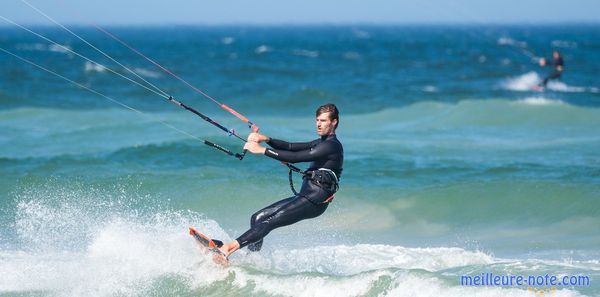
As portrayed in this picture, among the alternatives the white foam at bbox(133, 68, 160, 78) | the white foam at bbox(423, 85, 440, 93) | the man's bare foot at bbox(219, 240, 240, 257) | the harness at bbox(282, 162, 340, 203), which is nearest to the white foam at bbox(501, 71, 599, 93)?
the white foam at bbox(423, 85, 440, 93)

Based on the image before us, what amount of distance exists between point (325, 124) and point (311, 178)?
20.7 inches

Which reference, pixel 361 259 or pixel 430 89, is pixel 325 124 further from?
pixel 430 89

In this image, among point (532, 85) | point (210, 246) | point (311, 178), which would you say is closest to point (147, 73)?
point (532, 85)

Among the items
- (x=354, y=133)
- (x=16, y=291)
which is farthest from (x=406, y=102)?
(x=16, y=291)

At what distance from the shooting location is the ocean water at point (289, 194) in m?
7.93

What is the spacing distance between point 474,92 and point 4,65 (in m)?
24.6

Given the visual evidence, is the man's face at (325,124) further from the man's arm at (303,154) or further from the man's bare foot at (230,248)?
the man's bare foot at (230,248)

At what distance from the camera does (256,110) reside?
27234 mm

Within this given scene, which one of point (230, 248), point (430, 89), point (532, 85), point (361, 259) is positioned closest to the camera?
point (230, 248)

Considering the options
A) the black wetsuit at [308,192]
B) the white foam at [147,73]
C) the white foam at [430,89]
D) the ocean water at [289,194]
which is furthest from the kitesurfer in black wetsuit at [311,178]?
the white foam at [147,73]

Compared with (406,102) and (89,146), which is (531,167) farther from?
(406,102)

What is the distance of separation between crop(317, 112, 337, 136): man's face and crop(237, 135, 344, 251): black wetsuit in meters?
0.06

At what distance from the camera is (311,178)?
24.7ft

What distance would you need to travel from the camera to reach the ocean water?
26.0 ft
